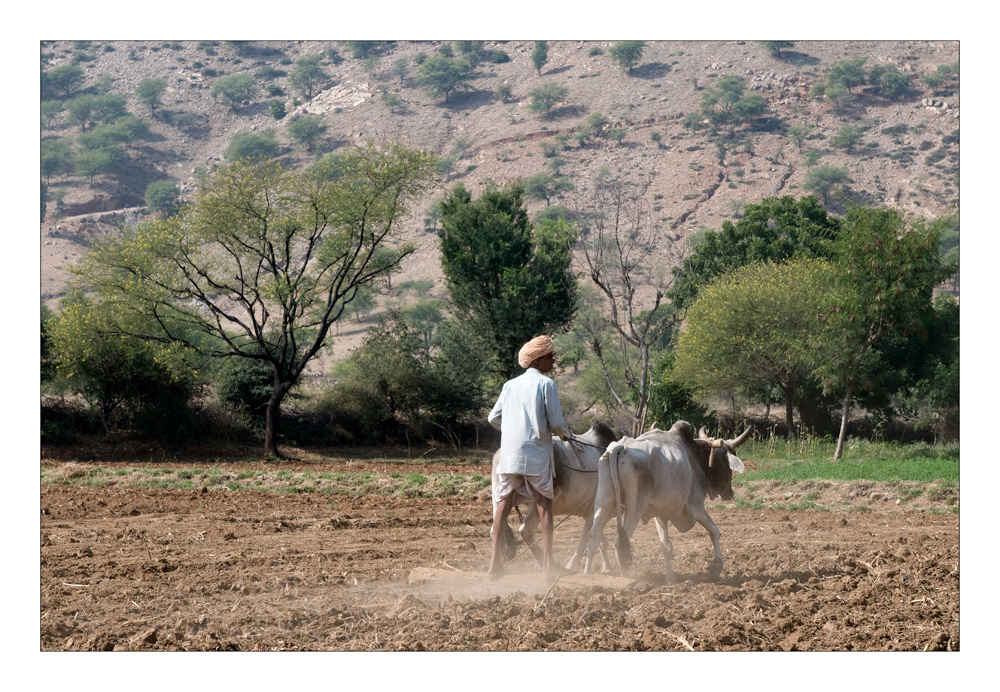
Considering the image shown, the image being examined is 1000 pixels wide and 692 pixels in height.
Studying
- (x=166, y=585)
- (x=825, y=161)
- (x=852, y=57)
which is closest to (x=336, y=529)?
(x=166, y=585)

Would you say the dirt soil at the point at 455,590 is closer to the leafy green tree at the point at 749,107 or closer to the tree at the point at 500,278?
the tree at the point at 500,278

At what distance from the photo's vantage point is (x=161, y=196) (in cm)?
9494

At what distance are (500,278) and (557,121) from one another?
8651 cm

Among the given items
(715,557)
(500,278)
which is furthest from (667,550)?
(500,278)

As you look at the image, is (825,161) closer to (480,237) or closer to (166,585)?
(480,237)

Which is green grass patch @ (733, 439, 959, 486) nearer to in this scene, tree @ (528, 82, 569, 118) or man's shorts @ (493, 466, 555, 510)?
man's shorts @ (493, 466, 555, 510)

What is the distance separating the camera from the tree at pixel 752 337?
24.7 meters

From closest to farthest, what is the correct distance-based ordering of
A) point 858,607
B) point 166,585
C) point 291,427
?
point 858,607
point 166,585
point 291,427

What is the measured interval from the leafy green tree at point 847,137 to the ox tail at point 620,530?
96.1 meters

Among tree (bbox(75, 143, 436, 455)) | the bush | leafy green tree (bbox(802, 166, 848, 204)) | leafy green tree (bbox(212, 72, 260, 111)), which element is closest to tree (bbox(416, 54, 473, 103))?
leafy green tree (bbox(212, 72, 260, 111))

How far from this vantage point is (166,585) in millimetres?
6629

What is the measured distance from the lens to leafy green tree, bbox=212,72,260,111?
382ft

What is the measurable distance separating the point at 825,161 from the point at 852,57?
27622mm

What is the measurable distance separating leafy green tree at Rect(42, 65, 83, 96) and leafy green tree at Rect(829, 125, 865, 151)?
9767 centimetres
